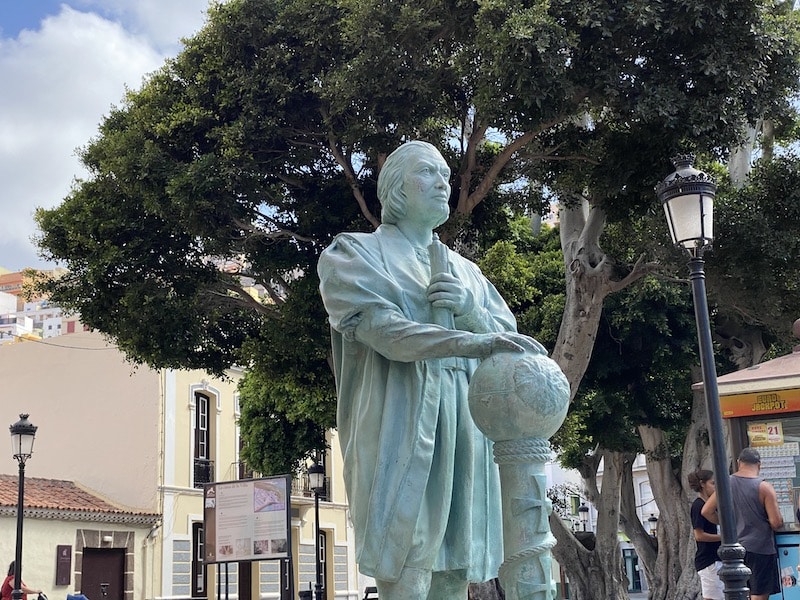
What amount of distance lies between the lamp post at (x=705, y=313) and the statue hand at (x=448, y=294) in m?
4.56

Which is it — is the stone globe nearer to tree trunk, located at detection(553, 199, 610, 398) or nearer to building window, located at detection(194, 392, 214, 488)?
tree trunk, located at detection(553, 199, 610, 398)

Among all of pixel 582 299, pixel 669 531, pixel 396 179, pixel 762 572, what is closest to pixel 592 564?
pixel 669 531

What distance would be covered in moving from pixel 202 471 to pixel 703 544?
20522 millimetres

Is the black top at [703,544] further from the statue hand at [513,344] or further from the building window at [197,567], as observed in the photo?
the building window at [197,567]

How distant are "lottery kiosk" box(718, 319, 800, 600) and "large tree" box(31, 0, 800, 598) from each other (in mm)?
3996

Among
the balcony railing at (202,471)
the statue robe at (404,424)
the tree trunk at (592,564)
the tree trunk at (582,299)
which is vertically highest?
the tree trunk at (582,299)

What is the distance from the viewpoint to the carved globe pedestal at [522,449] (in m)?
2.90

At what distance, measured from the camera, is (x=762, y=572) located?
817cm

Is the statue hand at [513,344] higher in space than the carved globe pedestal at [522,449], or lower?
higher

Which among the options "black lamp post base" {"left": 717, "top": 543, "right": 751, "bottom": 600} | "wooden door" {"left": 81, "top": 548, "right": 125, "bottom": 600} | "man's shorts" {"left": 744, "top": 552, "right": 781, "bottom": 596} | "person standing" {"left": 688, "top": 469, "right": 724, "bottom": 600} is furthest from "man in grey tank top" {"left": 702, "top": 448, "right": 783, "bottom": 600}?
"wooden door" {"left": 81, "top": 548, "right": 125, "bottom": 600}

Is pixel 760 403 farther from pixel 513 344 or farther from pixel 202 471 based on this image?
pixel 202 471

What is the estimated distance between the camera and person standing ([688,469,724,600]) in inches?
336

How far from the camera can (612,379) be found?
1970cm

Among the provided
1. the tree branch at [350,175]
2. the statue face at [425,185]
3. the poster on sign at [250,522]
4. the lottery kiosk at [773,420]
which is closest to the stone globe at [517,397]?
the statue face at [425,185]
